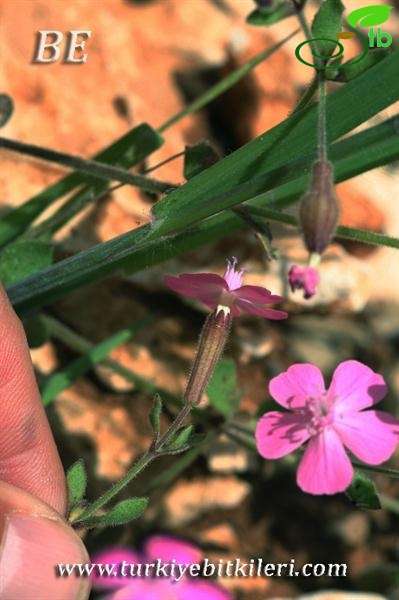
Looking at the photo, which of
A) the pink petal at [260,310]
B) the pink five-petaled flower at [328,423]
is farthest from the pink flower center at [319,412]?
the pink petal at [260,310]

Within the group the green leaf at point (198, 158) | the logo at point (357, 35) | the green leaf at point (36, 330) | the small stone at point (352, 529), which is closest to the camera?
the logo at point (357, 35)

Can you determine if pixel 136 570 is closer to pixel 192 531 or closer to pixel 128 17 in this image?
pixel 192 531

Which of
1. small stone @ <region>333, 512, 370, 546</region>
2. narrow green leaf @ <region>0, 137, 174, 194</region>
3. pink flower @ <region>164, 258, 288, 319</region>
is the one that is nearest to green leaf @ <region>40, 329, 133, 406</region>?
narrow green leaf @ <region>0, 137, 174, 194</region>

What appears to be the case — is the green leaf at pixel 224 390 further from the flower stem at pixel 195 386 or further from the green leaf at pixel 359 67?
the green leaf at pixel 359 67

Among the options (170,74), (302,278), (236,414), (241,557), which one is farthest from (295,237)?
(302,278)

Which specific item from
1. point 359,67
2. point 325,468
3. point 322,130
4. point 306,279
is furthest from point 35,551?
point 359,67
